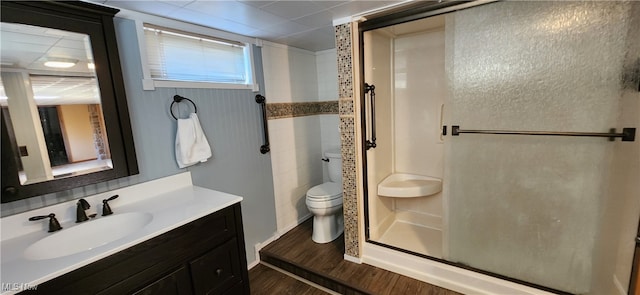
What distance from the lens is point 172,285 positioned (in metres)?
1.34

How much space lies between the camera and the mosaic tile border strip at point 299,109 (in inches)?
97.6

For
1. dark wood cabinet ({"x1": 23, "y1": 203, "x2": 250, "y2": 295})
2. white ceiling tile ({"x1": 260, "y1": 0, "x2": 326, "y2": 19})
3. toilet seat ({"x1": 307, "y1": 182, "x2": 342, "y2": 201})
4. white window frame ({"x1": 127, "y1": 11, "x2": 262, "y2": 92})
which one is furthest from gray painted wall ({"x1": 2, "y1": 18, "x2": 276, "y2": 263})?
white ceiling tile ({"x1": 260, "y1": 0, "x2": 326, "y2": 19})

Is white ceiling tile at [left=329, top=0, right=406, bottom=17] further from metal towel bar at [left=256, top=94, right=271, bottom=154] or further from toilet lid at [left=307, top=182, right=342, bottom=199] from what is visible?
toilet lid at [left=307, top=182, right=342, bottom=199]

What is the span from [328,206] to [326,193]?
12cm

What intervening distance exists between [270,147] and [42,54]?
154cm

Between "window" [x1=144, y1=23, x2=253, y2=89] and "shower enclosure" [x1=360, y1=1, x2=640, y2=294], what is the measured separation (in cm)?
101

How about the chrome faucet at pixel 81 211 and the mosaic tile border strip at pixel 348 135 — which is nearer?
the chrome faucet at pixel 81 211

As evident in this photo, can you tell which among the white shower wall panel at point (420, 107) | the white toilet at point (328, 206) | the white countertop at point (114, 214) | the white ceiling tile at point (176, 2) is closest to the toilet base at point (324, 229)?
the white toilet at point (328, 206)

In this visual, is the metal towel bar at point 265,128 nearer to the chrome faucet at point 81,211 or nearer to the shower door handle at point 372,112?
the shower door handle at point 372,112

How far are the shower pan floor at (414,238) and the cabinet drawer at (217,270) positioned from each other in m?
1.24

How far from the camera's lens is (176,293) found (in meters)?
1.36

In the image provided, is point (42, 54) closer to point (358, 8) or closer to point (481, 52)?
point (358, 8)

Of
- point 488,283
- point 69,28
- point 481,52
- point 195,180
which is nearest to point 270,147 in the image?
point 195,180

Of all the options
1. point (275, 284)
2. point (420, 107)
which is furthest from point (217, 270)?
point (420, 107)
